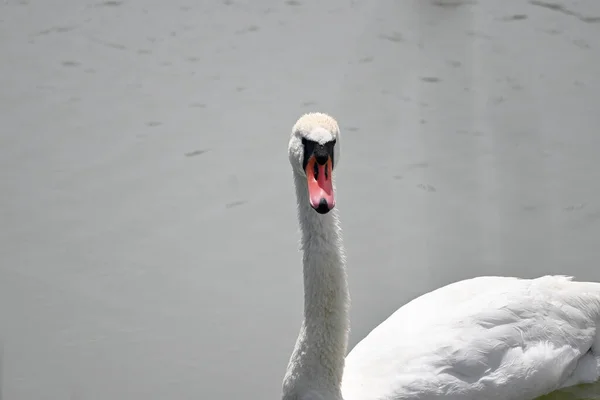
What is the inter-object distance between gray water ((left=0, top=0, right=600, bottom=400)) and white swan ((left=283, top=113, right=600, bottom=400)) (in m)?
0.63

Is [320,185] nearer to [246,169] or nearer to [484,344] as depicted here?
[484,344]

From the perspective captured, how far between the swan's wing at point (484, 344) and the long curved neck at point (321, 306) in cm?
21

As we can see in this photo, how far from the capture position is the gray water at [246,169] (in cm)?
598

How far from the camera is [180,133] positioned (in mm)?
8047

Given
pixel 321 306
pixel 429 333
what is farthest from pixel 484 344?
pixel 321 306

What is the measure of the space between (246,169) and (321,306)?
288 centimetres

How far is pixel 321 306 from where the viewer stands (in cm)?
486

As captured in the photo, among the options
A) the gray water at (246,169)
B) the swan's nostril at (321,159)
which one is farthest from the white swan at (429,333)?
the gray water at (246,169)

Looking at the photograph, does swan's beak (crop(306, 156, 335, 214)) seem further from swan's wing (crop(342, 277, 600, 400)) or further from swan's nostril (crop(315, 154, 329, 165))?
swan's wing (crop(342, 277, 600, 400))

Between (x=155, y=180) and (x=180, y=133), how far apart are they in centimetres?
69

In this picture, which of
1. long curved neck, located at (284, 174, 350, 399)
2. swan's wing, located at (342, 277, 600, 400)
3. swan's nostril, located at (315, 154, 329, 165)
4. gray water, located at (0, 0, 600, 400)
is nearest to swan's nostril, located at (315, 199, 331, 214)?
swan's nostril, located at (315, 154, 329, 165)

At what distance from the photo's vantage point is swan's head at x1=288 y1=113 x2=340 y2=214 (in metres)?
4.32

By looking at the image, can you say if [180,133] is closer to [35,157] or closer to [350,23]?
[35,157]

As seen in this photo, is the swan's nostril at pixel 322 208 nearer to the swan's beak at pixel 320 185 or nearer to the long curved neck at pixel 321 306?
the swan's beak at pixel 320 185
